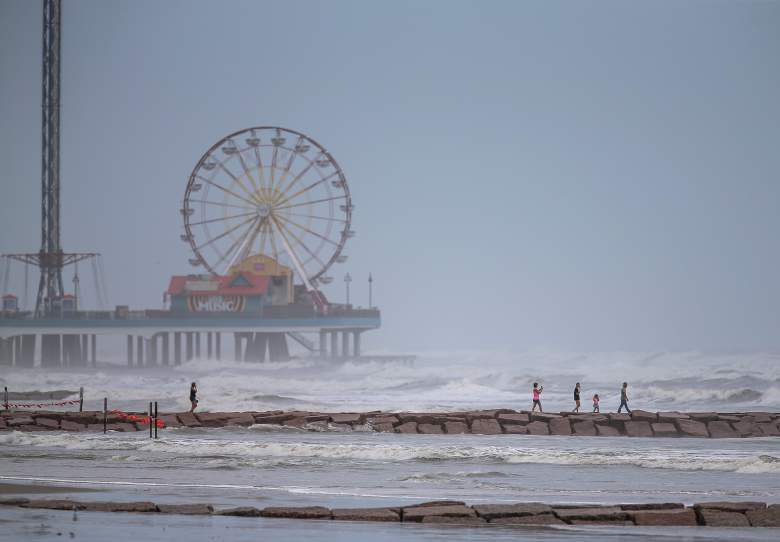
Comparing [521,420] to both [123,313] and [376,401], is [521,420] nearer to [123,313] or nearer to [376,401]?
[376,401]

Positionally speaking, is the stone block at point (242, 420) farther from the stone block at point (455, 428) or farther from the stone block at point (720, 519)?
the stone block at point (720, 519)

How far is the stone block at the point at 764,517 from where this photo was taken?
415 inches

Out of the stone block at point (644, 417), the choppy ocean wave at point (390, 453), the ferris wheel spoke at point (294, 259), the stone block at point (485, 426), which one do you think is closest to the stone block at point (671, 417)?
the stone block at point (644, 417)

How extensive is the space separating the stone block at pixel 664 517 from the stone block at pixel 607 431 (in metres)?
12.9

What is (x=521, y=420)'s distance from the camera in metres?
23.9

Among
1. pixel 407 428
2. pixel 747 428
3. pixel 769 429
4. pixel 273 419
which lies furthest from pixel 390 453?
pixel 769 429

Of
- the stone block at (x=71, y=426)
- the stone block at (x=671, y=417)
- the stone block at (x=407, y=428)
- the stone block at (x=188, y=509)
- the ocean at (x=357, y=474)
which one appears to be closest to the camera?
the ocean at (x=357, y=474)

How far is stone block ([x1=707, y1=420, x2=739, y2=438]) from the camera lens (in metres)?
23.1

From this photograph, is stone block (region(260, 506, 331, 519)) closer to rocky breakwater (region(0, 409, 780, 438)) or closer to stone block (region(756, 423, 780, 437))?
rocky breakwater (region(0, 409, 780, 438))

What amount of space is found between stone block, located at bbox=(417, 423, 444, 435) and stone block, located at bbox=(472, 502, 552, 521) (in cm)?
1270

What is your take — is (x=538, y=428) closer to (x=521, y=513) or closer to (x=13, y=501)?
(x=521, y=513)

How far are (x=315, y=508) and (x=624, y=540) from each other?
2904mm

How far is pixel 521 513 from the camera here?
35.2ft

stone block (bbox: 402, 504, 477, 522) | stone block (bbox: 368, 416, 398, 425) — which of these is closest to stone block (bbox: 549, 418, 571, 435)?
stone block (bbox: 368, 416, 398, 425)
